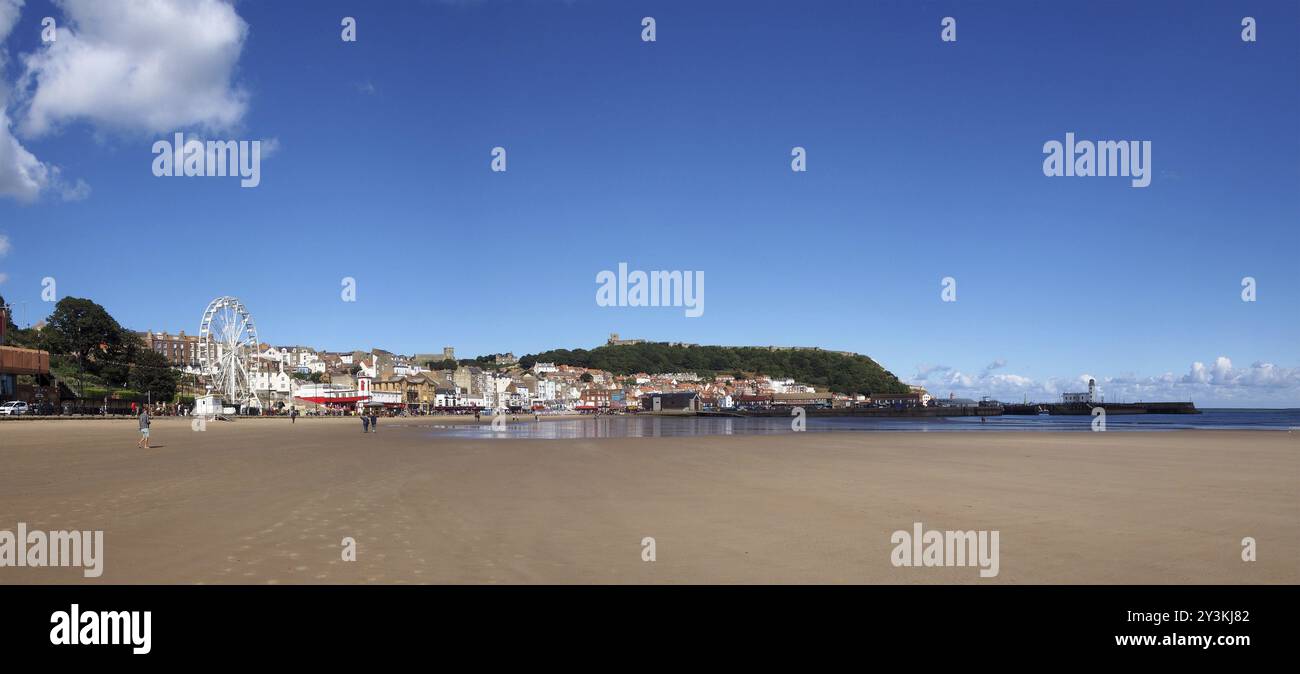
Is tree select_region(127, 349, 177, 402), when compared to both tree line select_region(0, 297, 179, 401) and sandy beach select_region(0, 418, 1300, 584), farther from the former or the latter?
sandy beach select_region(0, 418, 1300, 584)

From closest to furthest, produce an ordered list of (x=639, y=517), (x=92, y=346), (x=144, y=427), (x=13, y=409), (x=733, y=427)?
(x=639, y=517) → (x=144, y=427) → (x=13, y=409) → (x=733, y=427) → (x=92, y=346)

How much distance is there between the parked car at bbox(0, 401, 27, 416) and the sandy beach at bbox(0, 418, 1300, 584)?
47738mm

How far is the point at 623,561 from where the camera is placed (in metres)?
8.48

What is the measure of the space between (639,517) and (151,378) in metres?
97.5

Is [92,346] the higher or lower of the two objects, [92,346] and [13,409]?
the higher

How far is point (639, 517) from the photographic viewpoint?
11.7m

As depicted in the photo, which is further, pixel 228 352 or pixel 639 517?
pixel 228 352

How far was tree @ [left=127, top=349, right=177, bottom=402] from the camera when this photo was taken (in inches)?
3516

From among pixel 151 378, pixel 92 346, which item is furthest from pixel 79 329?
pixel 151 378
